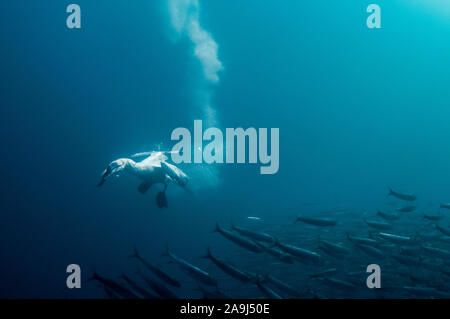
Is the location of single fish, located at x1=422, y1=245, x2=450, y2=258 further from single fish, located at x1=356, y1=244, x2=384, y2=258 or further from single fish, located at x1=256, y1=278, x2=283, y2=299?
single fish, located at x1=256, y1=278, x2=283, y2=299

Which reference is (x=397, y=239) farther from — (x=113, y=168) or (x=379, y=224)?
(x=113, y=168)

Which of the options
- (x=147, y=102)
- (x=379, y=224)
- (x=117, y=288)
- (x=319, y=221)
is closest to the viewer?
(x=117, y=288)

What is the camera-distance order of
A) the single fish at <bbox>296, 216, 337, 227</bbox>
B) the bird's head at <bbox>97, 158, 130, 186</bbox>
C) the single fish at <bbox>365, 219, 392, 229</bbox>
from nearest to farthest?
the bird's head at <bbox>97, 158, 130, 186</bbox> < the single fish at <bbox>296, 216, 337, 227</bbox> < the single fish at <bbox>365, 219, 392, 229</bbox>

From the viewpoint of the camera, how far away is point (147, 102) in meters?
39.9

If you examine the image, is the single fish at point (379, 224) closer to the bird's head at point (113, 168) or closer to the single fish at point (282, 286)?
the single fish at point (282, 286)

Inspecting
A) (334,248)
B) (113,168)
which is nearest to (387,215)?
(334,248)

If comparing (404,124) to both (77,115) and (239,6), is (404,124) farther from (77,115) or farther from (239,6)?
(77,115)

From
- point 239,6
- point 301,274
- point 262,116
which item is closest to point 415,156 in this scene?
point 262,116

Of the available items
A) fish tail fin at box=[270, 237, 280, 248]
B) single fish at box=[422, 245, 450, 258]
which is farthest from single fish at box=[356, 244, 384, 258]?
fish tail fin at box=[270, 237, 280, 248]

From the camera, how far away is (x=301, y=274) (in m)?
9.34

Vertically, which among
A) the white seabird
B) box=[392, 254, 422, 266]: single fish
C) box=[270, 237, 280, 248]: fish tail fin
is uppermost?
the white seabird

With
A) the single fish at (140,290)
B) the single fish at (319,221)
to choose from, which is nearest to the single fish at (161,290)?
the single fish at (140,290)

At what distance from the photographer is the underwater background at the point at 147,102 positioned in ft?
99.4

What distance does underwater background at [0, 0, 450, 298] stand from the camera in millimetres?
30298
